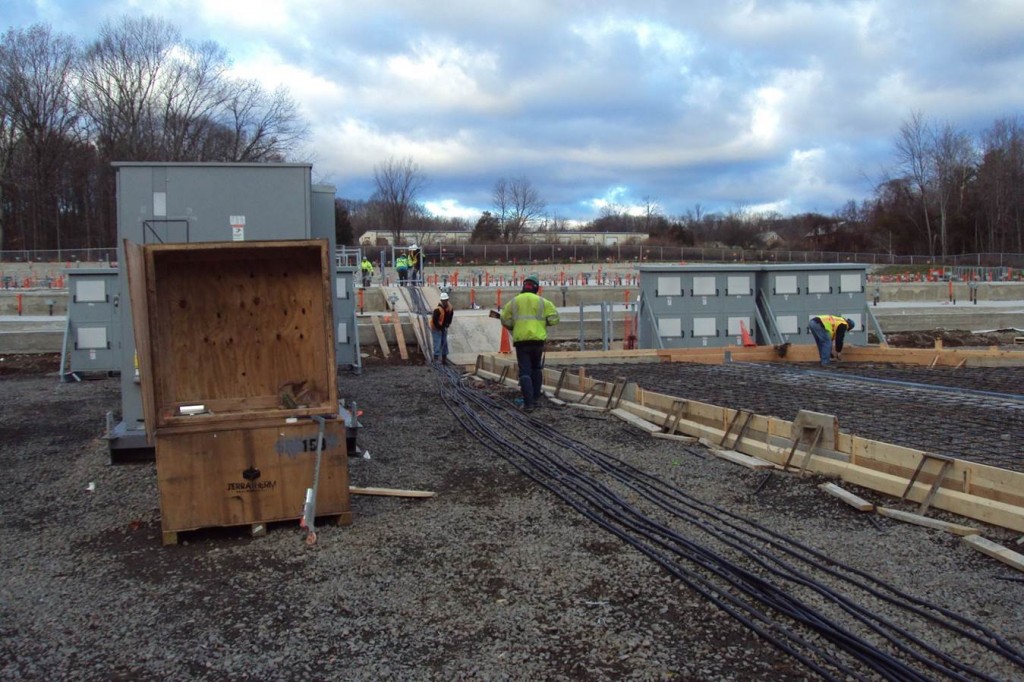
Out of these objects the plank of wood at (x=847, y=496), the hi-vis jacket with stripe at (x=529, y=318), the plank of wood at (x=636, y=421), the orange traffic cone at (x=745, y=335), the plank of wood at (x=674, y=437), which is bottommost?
the plank of wood at (x=847, y=496)

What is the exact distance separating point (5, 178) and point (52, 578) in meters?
58.7

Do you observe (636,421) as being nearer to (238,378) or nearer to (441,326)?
(238,378)

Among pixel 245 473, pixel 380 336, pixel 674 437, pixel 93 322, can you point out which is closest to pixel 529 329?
pixel 674 437

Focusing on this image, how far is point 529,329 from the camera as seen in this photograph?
10305 millimetres

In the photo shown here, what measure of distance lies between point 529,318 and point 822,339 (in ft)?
22.8

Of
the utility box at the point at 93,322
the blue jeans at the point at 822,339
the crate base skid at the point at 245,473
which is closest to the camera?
the crate base skid at the point at 245,473

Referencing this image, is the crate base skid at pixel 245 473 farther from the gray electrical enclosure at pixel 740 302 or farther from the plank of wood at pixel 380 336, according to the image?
the gray electrical enclosure at pixel 740 302

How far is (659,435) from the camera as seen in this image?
8.41 meters

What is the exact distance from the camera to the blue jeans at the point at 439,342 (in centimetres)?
1621

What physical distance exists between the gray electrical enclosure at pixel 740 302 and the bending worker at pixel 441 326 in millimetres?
4232

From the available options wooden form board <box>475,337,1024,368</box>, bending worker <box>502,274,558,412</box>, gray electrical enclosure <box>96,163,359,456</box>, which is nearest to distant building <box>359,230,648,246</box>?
wooden form board <box>475,337,1024,368</box>

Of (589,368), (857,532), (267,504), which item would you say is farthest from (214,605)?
(589,368)

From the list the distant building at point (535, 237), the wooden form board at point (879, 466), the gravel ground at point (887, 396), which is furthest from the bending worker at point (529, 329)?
the distant building at point (535, 237)

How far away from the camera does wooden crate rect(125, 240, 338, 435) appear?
626cm
